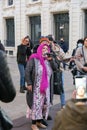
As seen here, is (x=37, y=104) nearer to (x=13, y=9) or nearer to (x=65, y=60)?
(x=65, y=60)

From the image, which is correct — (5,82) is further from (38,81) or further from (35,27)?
(35,27)

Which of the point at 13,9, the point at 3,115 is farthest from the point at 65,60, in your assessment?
the point at 13,9

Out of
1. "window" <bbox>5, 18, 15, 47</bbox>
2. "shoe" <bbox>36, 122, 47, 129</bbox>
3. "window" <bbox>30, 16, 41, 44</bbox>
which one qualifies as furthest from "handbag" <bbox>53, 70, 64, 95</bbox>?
"window" <bbox>5, 18, 15, 47</bbox>

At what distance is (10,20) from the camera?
37250mm

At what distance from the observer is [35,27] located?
109 feet

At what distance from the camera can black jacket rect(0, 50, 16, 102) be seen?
331 cm

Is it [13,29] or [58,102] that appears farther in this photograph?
[13,29]

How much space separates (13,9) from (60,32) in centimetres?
727

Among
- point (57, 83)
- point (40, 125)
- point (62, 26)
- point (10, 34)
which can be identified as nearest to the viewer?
point (40, 125)

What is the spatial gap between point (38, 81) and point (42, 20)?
24737 mm

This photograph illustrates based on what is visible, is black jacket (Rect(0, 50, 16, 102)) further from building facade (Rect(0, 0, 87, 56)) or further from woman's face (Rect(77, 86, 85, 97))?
building facade (Rect(0, 0, 87, 56))

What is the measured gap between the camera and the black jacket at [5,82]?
10.8 feet

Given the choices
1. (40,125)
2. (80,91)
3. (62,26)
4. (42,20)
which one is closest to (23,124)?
(40,125)

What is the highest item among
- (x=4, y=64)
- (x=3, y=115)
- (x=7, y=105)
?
(x=4, y=64)
